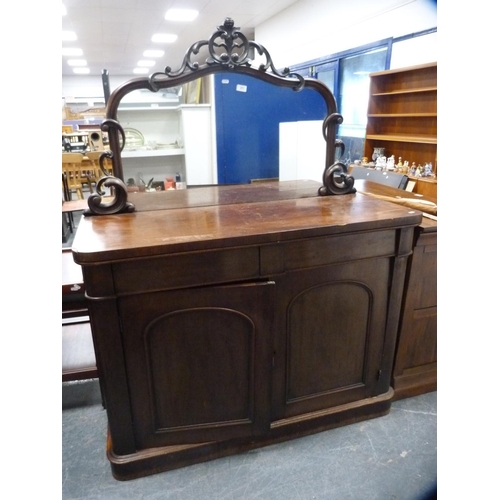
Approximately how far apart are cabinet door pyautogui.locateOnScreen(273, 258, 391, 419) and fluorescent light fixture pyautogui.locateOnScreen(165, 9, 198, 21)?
5.95m

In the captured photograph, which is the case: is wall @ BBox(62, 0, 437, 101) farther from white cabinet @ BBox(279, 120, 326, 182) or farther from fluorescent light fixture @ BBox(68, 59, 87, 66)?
fluorescent light fixture @ BBox(68, 59, 87, 66)

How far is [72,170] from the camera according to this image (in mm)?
4957

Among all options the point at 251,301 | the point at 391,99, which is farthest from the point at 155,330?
the point at 391,99

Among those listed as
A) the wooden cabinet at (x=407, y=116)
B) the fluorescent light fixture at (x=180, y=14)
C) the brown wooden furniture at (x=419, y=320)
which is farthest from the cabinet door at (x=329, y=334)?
the fluorescent light fixture at (x=180, y=14)

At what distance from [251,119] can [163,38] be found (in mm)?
5747

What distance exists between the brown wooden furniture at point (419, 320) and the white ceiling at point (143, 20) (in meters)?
5.29

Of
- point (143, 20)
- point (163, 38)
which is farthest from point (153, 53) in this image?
point (143, 20)

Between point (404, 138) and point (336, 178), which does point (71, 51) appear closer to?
point (404, 138)

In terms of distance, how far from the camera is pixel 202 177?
3406 millimetres

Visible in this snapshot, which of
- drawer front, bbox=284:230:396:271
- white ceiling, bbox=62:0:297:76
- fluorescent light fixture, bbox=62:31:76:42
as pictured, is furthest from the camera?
fluorescent light fixture, bbox=62:31:76:42

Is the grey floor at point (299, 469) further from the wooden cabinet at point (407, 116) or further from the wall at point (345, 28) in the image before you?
the wall at point (345, 28)

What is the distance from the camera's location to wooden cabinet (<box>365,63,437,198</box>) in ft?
11.1

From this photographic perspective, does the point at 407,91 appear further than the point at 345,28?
No

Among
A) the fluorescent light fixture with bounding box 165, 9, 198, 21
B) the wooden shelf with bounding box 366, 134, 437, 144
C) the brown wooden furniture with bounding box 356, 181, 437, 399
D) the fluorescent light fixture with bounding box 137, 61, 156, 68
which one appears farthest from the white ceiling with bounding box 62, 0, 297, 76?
the brown wooden furniture with bounding box 356, 181, 437, 399
